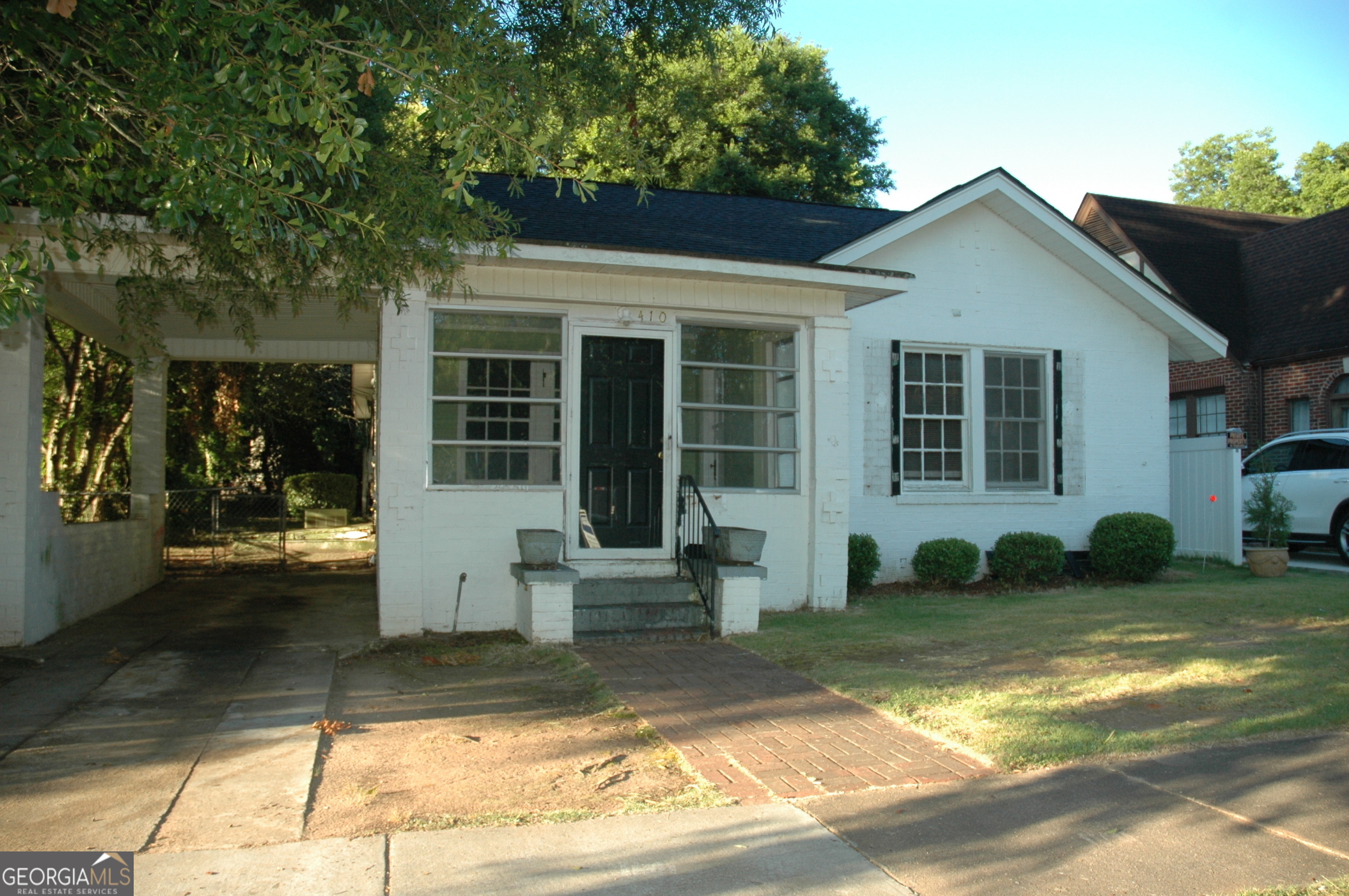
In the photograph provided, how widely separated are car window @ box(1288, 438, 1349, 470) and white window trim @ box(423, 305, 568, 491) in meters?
10.3

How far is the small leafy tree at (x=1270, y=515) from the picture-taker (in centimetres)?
1165

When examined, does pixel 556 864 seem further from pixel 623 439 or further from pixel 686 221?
Answer: pixel 686 221

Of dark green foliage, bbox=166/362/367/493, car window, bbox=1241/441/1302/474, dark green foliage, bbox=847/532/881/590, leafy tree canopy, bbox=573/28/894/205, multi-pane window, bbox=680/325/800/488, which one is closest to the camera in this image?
multi-pane window, bbox=680/325/800/488

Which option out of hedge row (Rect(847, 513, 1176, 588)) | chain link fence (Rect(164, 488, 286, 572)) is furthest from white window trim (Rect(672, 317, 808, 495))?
chain link fence (Rect(164, 488, 286, 572))

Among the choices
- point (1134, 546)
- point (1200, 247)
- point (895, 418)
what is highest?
point (1200, 247)

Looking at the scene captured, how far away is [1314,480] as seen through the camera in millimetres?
12961

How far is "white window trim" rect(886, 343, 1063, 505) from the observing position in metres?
11.1

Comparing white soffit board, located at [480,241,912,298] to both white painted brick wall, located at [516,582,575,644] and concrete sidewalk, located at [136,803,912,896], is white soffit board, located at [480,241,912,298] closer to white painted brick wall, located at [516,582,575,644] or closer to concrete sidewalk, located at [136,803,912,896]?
white painted brick wall, located at [516,582,575,644]

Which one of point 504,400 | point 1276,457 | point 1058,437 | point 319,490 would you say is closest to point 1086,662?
point 504,400

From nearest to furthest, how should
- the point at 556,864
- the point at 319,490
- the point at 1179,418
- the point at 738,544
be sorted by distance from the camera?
the point at 556,864 < the point at 738,544 < the point at 1179,418 < the point at 319,490

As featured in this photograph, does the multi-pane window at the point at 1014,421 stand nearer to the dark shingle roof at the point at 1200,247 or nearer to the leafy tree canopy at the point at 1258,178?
the dark shingle roof at the point at 1200,247

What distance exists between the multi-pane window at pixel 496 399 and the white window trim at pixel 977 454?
4266mm

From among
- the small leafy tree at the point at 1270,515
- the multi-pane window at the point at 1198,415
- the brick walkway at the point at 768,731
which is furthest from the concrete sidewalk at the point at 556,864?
the multi-pane window at the point at 1198,415

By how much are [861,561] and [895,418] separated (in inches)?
67.8
